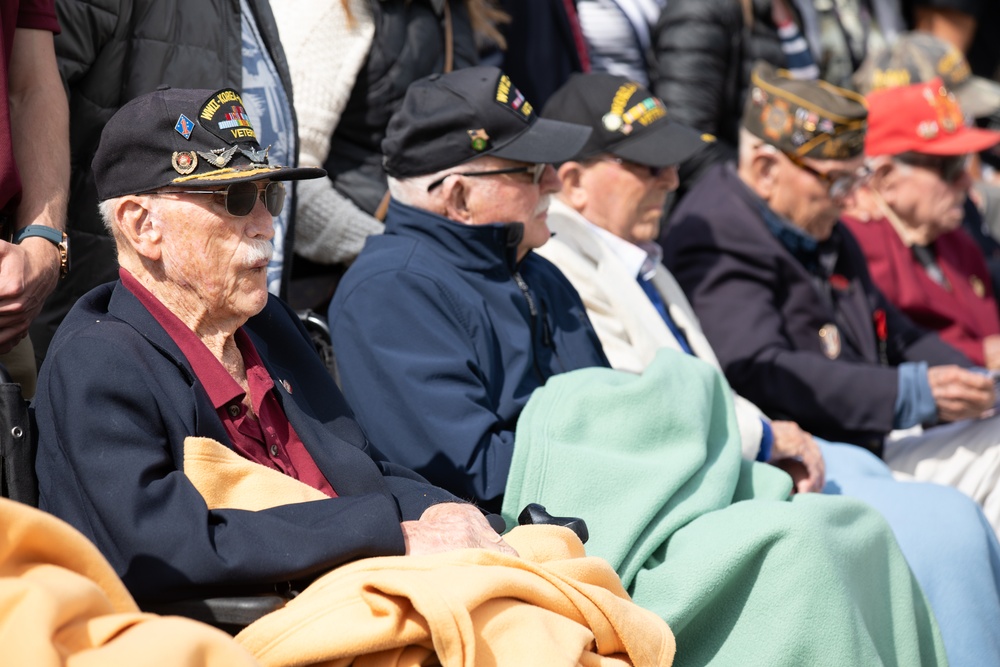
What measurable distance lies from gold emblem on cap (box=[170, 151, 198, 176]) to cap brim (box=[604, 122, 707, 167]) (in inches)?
81.2

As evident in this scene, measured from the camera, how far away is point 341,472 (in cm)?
279

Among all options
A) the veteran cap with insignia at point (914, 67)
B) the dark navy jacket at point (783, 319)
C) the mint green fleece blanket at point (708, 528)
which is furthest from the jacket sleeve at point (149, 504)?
the veteran cap with insignia at point (914, 67)

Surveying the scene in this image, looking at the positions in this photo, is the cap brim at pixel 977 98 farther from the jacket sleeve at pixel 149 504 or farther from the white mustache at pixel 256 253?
the jacket sleeve at pixel 149 504

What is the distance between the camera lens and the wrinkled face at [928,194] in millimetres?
5691

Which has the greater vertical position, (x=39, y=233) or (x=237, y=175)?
(x=237, y=175)

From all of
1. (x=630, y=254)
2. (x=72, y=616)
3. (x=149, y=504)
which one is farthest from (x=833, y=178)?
(x=72, y=616)

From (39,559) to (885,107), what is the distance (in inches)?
184

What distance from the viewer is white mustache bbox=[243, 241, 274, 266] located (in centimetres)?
274

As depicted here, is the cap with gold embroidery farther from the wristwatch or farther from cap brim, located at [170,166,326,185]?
the wristwatch

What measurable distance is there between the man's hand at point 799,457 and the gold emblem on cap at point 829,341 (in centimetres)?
85

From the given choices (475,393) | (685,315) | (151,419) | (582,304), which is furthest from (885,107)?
(151,419)

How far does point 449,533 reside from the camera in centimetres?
264

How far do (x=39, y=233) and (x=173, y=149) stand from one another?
1.44 feet

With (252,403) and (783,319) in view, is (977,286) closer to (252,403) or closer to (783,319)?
(783,319)
